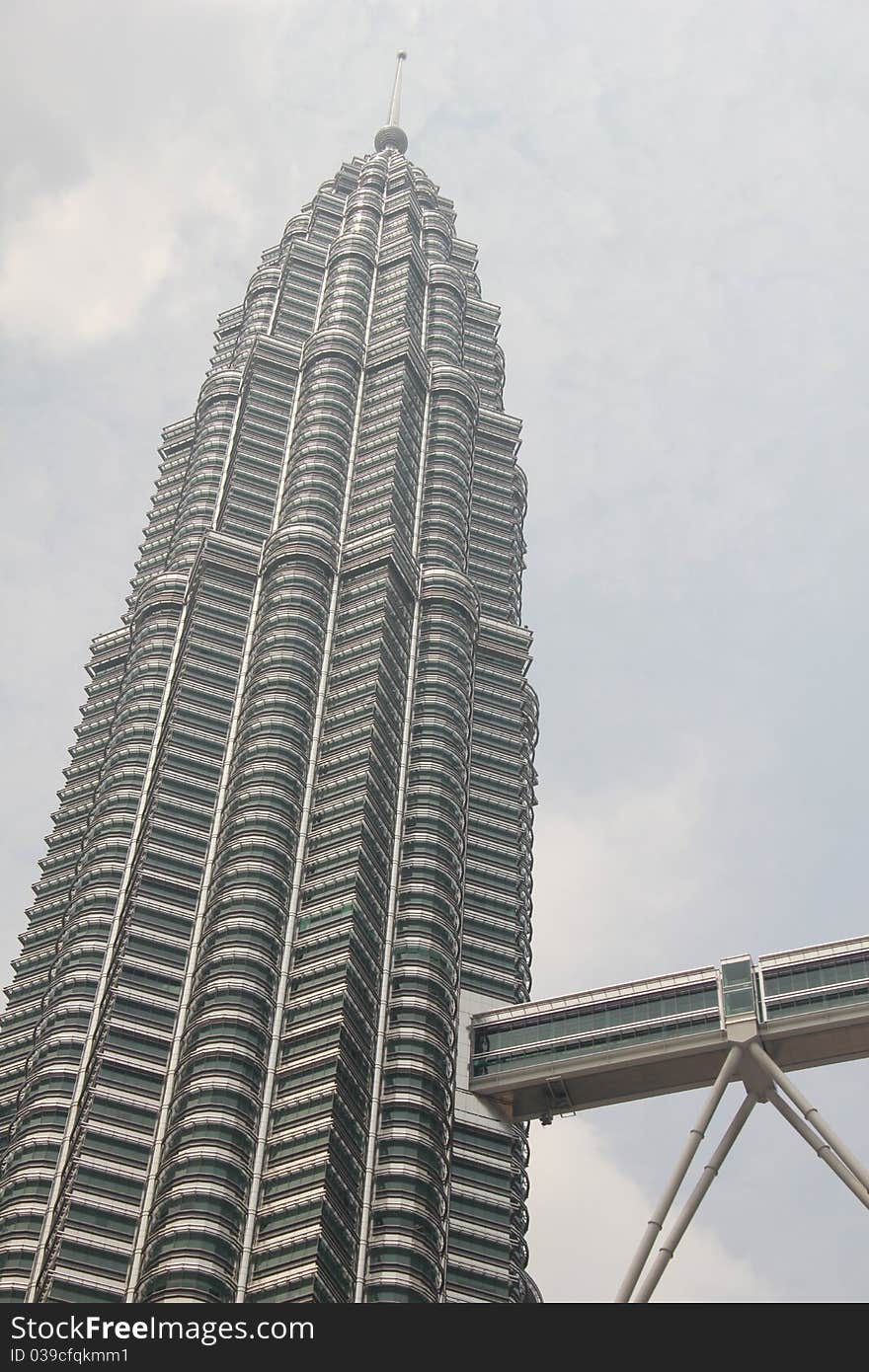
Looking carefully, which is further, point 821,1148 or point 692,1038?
point 692,1038

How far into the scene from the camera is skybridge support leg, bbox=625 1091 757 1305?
10412 centimetres

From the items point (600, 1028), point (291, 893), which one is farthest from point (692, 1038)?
point (291, 893)

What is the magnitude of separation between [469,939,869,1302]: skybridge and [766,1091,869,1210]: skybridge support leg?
12cm

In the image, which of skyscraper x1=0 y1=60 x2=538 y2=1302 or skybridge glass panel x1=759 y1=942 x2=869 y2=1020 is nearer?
skyscraper x1=0 y1=60 x2=538 y2=1302

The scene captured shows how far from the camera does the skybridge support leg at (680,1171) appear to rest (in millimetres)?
103812

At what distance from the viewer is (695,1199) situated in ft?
355

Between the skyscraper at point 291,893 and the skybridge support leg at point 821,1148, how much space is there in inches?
823

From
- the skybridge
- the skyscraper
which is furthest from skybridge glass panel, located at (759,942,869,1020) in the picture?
the skyscraper

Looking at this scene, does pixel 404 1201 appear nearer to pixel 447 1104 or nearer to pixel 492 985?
pixel 447 1104

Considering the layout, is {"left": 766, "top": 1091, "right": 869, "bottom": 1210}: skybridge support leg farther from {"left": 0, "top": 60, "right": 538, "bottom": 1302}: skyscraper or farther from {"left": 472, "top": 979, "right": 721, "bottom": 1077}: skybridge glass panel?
{"left": 0, "top": 60, "right": 538, "bottom": 1302}: skyscraper

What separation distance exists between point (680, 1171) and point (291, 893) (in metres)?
35.1

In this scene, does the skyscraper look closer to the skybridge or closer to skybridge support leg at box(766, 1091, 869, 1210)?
the skybridge

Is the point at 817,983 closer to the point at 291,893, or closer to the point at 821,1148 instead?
the point at 821,1148

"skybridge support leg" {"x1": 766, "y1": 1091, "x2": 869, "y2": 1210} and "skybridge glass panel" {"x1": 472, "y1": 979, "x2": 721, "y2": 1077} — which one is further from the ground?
"skybridge glass panel" {"x1": 472, "y1": 979, "x2": 721, "y2": 1077}
